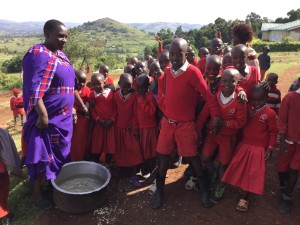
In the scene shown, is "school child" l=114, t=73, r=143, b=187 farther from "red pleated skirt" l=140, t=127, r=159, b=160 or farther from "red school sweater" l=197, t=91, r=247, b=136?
"red school sweater" l=197, t=91, r=247, b=136

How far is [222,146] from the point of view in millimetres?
3189

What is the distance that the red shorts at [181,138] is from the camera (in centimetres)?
309

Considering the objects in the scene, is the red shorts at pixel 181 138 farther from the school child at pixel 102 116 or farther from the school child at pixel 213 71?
the school child at pixel 102 116

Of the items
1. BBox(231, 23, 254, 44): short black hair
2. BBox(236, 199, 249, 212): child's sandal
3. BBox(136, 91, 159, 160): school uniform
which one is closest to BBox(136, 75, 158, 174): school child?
BBox(136, 91, 159, 160): school uniform

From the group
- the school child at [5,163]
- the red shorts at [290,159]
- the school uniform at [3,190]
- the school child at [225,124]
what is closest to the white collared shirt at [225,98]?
the school child at [225,124]

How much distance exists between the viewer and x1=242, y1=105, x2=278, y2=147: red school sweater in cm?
299

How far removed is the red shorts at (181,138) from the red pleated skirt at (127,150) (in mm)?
754

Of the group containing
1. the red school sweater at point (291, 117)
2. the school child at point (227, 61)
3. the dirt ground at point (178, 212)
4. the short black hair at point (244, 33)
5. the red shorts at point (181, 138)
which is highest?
the short black hair at point (244, 33)

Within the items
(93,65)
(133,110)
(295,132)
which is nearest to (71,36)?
(93,65)

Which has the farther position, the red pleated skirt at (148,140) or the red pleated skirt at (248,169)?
the red pleated skirt at (148,140)

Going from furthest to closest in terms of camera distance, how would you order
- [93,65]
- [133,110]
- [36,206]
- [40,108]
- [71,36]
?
[93,65]
[71,36]
[133,110]
[36,206]
[40,108]

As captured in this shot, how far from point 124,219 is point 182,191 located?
82cm

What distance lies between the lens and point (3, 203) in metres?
3.14

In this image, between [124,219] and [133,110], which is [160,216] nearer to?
[124,219]
